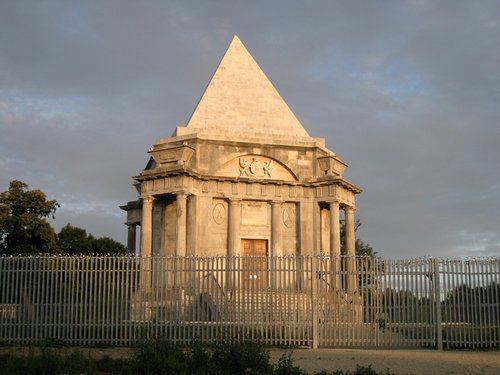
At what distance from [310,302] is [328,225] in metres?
13.2

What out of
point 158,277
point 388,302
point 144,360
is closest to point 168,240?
point 158,277

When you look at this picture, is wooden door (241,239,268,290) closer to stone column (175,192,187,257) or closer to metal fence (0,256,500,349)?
metal fence (0,256,500,349)

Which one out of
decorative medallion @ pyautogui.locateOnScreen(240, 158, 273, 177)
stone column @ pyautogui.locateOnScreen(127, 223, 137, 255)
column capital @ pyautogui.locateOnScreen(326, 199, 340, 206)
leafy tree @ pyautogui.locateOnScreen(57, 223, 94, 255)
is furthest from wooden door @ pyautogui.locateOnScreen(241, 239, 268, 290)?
leafy tree @ pyautogui.locateOnScreen(57, 223, 94, 255)

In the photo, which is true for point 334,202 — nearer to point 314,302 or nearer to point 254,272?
point 254,272

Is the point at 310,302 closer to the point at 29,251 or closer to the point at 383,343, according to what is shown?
the point at 383,343

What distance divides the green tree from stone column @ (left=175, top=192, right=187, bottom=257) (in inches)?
438

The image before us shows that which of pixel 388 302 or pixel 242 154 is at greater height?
pixel 242 154

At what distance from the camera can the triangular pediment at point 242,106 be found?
30.7m

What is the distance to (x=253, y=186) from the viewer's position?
2917 centimetres

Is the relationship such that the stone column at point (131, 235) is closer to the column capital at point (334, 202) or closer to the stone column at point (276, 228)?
the stone column at point (276, 228)

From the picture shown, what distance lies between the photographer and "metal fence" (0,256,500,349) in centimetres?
1759

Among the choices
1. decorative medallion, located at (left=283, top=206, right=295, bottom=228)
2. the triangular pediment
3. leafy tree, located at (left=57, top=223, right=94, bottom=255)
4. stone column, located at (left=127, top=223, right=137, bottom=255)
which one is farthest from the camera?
leafy tree, located at (left=57, top=223, right=94, bottom=255)

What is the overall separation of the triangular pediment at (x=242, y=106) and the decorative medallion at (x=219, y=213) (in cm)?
351

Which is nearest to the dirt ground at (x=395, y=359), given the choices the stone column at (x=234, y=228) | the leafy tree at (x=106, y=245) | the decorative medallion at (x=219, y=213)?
the stone column at (x=234, y=228)
